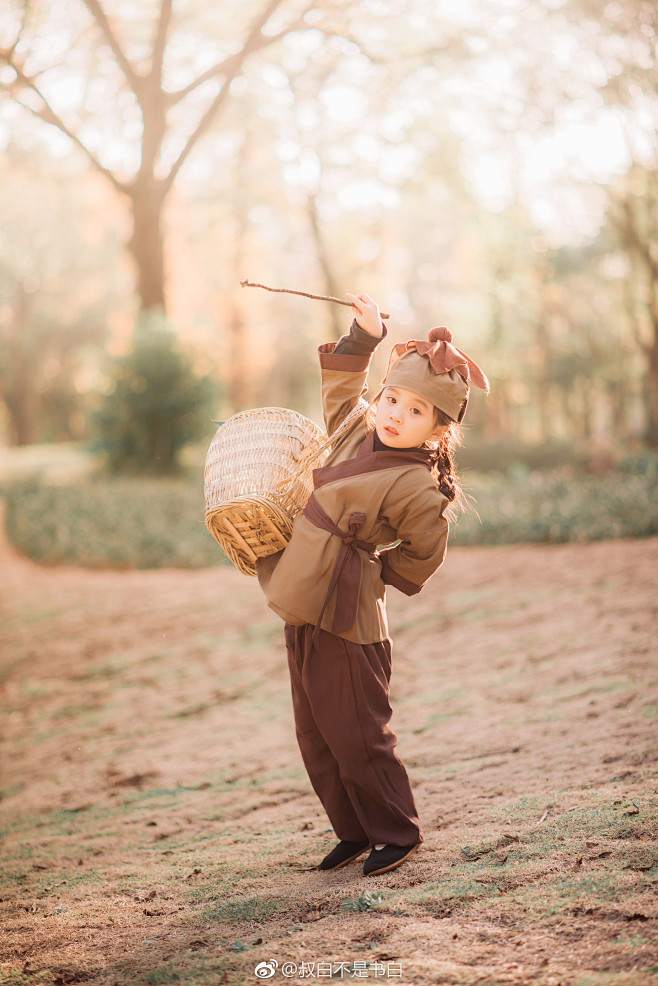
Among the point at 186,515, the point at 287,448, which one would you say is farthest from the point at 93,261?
the point at 287,448

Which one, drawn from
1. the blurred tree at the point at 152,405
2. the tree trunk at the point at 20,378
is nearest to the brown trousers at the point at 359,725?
the blurred tree at the point at 152,405

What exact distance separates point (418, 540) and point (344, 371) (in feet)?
2.07

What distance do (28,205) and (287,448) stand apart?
26728 mm

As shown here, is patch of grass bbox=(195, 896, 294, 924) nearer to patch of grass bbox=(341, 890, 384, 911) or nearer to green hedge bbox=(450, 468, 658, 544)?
patch of grass bbox=(341, 890, 384, 911)

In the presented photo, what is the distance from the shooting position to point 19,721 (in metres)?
5.36

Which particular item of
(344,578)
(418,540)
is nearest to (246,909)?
(344,578)

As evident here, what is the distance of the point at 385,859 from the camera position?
267 centimetres

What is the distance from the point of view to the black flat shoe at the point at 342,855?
2.82 metres

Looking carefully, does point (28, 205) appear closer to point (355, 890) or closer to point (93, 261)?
point (93, 261)

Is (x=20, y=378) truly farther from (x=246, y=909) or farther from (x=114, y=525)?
(x=246, y=909)

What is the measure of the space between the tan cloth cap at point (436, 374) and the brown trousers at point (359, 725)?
803 millimetres

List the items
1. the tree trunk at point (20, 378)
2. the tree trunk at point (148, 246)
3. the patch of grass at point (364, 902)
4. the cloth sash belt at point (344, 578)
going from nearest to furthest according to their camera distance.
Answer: the patch of grass at point (364, 902), the cloth sash belt at point (344, 578), the tree trunk at point (148, 246), the tree trunk at point (20, 378)

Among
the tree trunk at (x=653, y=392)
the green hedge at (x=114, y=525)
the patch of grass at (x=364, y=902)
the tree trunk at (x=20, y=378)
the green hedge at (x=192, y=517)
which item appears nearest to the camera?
the patch of grass at (x=364, y=902)

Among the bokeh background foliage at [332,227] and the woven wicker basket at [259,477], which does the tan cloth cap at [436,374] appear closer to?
the woven wicker basket at [259,477]
